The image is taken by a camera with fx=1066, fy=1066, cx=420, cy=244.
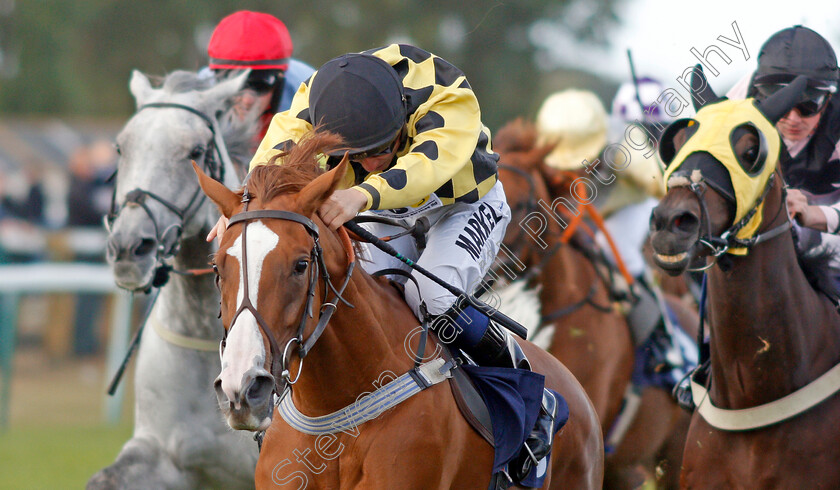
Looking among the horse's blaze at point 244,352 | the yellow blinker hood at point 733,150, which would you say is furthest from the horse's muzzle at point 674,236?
the horse's blaze at point 244,352

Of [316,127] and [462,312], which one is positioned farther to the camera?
[462,312]

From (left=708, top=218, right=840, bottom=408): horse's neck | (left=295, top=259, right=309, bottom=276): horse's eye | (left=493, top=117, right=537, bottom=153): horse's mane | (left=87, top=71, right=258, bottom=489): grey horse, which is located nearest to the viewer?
(left=295, top=259, right=309, bottom=276): horse's eye

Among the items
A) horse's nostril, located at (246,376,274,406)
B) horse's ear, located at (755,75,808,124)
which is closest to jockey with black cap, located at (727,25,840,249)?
horse's ear, located at (755,75,808,124)

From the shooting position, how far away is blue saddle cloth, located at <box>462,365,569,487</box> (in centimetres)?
362

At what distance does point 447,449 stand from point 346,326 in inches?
20.6

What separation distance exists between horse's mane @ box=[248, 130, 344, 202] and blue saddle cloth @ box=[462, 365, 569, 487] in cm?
97

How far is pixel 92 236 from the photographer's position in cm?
1365

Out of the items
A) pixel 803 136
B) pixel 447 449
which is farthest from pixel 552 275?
pixel 447 449

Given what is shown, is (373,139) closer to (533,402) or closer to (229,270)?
(229,270)

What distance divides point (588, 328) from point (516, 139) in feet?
4.13

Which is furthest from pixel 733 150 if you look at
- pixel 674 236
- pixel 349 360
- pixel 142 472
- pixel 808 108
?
pixel 142 472

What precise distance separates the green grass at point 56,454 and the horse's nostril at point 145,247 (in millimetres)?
3621

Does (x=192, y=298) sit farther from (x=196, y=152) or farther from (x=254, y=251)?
(x=254, y=251)

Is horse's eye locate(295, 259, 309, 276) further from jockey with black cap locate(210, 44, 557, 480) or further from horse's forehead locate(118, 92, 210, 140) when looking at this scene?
horse's forehead locate(118, 92, 210, 140)
